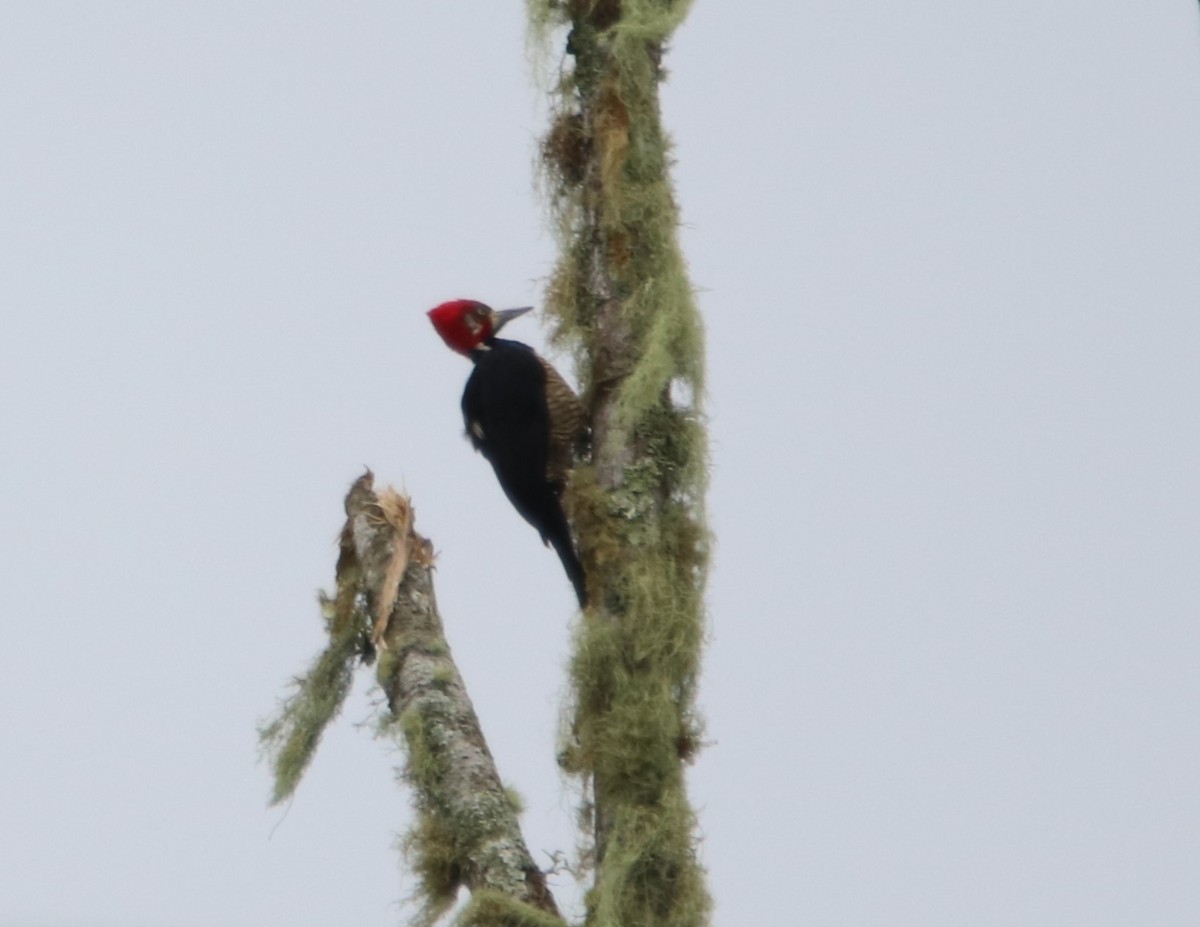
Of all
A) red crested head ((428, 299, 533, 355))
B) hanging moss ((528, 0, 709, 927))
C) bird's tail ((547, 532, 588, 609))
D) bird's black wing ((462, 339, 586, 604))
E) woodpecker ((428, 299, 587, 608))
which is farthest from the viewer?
red crested head ((428, 299, 533, 355))

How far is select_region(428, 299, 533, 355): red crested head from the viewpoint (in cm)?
574

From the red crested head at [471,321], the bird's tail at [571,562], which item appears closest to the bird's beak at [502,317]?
the red crested head at [471,321]

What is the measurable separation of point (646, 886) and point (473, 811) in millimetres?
386

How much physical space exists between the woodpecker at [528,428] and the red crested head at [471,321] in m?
0.06

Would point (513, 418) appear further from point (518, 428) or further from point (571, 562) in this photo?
point (571, 562)

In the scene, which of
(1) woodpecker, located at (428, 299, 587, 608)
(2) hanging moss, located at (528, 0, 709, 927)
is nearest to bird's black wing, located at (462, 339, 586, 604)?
(1) woodpecker, located at (428, 299, 587, 608)

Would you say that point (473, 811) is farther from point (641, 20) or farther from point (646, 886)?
point (641, 20)

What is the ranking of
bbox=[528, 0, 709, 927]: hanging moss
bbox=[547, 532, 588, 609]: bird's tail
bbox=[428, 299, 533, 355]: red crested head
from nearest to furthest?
1. bbox=[528, 0, 709, 927]: hanging moss
2. bbox=[547, 532, 588, 609]: bird's tail
3. bbox=[428, 299, 533, 355]: red crested head

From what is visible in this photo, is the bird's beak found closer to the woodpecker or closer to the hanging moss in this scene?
the woodpecker

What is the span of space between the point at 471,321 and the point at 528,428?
79cm

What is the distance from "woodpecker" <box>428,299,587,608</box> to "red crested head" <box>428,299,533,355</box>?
0.06 m

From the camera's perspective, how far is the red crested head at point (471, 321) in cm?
574

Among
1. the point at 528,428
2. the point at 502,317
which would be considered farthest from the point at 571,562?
the point at 502,317

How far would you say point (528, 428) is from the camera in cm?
506
